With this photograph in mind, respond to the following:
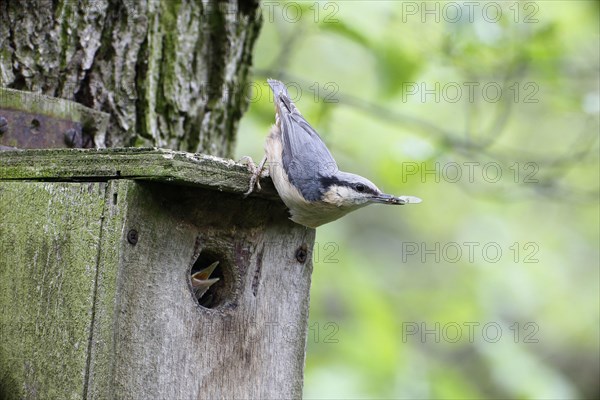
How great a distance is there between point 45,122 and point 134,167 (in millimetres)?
743

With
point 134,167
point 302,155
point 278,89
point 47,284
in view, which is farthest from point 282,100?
point 47,284

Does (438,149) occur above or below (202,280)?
above

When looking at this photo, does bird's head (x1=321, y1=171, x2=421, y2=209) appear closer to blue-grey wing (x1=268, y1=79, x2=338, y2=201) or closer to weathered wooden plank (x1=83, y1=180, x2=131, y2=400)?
blue-grey wing (x1=268, y1=79, x2=338, y2=201)

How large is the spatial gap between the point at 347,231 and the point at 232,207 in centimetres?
473

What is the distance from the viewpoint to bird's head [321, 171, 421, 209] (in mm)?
2357

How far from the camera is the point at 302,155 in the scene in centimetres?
262

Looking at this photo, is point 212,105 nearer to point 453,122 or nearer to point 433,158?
point 433,158

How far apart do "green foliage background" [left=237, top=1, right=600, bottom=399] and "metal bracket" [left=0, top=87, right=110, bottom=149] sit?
105cm

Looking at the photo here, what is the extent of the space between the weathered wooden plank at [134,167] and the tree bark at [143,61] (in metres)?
0.59

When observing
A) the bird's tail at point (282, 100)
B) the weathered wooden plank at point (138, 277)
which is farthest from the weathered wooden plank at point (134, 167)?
the bird's tail at point (282, 100)

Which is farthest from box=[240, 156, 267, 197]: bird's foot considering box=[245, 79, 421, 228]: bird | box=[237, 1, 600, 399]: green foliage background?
box=[237, 1, 600, 399]: green foliage background

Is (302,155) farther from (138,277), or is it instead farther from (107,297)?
(107,297)

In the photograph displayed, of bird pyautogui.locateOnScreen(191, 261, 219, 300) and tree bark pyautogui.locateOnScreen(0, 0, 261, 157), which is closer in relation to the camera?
bird pyautogui.locateOnScreen(191, 261, 219, 300)

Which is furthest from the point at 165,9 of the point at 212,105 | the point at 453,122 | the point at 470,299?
the point at 453,122
